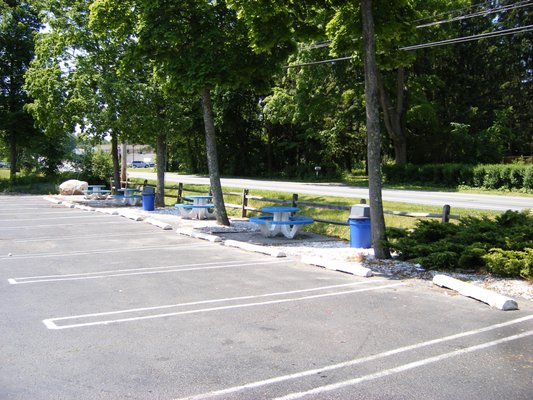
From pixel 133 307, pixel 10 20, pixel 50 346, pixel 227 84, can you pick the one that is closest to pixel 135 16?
pixel 227 84

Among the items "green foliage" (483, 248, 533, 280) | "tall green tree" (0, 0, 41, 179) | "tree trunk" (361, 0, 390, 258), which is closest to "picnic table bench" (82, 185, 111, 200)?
"tall green tree" (0, 0, 41, 179)

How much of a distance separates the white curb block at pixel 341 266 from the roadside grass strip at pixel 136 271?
0.67 metres

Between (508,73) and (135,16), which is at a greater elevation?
(508,73)

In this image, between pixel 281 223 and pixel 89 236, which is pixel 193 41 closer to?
pixel 281 223

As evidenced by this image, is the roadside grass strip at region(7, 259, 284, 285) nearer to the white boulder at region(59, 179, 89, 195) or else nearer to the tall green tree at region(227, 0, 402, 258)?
the tall green tree at region(227, 0, 402, 258)

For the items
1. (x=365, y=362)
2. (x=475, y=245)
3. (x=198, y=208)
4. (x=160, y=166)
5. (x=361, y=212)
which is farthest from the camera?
(x=160, y=166)

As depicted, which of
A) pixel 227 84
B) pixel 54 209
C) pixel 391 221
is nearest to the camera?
pixel 391 221

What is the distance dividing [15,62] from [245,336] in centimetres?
3757

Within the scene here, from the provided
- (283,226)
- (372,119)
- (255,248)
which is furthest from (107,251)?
(372,119)

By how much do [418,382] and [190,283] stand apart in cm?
484

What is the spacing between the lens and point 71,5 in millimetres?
24281

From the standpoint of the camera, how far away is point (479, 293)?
753 centimetres

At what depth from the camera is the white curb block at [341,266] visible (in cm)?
932

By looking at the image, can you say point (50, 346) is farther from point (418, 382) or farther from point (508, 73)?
point (508, 73)
